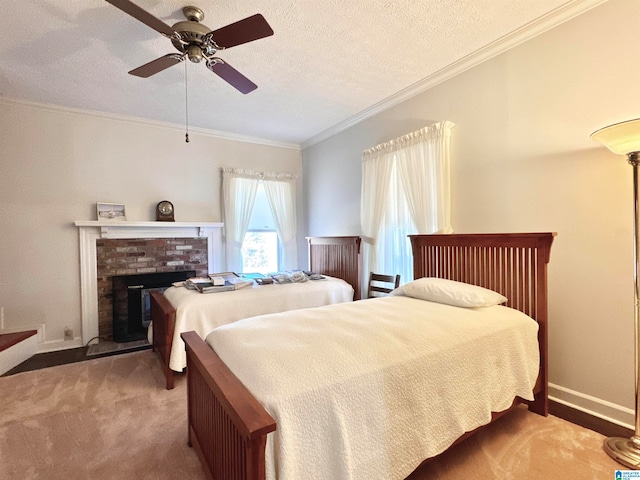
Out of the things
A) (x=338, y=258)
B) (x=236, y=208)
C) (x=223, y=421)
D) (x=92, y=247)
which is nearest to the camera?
(x=223, y=421)

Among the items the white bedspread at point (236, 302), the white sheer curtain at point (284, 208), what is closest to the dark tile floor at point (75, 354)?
the white bedspread at point (236, 302)

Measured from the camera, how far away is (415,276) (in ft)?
9.71

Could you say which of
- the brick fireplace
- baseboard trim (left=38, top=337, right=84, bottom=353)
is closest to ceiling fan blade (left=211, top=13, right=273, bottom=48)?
the brick fireplace

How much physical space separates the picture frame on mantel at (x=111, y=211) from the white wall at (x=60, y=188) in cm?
7

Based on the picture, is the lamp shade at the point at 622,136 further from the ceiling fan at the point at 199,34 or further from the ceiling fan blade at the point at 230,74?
the ceiling fan blade at the point at 230,74

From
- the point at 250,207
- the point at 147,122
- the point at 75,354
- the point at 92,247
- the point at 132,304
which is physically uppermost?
the point at 147,122

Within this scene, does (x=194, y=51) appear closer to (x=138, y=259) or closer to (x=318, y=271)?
(x=138, y=259)

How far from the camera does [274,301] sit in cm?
296

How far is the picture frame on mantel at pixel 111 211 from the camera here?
12.0 feet

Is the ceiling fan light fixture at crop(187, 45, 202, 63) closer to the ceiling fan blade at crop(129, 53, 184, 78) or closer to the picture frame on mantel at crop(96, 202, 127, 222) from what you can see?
the ceiling fan blade at crop(129, 53, 184, 78)

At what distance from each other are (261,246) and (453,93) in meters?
3.29

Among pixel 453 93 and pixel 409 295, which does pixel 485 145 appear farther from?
A: pixel 409 295

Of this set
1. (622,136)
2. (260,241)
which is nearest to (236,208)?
(260,241)

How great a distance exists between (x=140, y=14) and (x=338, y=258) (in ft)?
9.66
